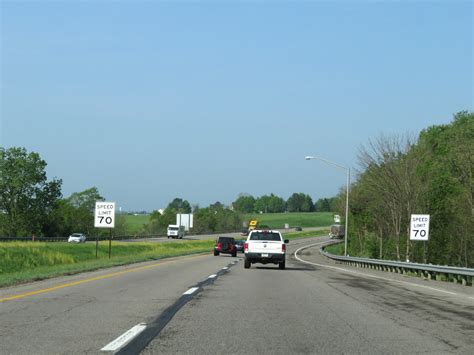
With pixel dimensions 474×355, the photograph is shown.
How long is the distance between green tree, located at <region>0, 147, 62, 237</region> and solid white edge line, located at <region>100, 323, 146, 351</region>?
9977 cm

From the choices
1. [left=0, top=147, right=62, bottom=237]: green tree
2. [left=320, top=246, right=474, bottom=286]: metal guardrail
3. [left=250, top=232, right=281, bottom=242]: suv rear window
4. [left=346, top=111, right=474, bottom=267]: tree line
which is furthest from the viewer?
[left=0, top=147, right=62, bottom=237]: green tree

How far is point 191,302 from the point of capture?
13617 millimetres

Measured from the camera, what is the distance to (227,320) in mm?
10914

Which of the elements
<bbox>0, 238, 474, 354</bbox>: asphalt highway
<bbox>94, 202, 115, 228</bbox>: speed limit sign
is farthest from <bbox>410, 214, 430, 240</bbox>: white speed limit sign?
<bbox>94, 202, 115, 228</bbox>: speed limit sign

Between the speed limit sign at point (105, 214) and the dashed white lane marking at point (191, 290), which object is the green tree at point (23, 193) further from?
the dashed white lane marking at point (191, 290)

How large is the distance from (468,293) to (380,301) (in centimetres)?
493

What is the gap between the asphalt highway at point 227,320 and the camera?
8477 mm

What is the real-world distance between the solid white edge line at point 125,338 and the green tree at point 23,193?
99770 millimetres

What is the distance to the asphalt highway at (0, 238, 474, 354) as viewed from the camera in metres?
8.48

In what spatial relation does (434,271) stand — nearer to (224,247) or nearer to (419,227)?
(419,227)

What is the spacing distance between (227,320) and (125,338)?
2529 mm

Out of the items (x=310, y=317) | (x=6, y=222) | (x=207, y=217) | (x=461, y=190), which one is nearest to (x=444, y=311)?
(x=310, y=317)

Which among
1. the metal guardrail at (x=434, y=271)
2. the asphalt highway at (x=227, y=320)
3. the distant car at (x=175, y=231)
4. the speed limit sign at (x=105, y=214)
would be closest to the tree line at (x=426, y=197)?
the metal guardrail at (x=434, y=271)

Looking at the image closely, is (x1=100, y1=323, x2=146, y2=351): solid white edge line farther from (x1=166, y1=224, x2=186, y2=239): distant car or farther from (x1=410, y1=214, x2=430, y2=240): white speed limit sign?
(x1=166, y1=224, x2=186, y2=239): distant car
